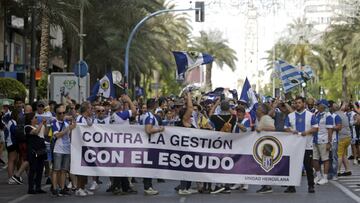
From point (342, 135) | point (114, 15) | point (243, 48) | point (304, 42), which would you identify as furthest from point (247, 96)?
point (243, 48)

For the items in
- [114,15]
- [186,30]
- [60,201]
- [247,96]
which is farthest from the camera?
[186,30]

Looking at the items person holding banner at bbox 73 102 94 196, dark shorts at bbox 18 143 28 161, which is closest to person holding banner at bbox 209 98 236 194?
person holding banner at bbox 73 102 94 196

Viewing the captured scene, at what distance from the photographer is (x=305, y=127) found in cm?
1614

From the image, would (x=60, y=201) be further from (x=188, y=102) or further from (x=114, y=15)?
(x=114, y=15)

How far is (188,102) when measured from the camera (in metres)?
15.6

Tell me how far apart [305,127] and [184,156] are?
2.34 metres

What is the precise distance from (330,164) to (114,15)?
25.3m

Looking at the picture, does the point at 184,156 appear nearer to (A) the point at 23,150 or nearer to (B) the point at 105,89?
(A) the point at 23,150

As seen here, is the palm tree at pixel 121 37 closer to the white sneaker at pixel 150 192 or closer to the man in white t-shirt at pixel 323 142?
the man in white t-shirt at pixel 323 142

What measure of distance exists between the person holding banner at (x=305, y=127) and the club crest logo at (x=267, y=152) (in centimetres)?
47

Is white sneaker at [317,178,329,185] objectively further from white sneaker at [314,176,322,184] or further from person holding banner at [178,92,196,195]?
person holding banner at [178,92,196,195]

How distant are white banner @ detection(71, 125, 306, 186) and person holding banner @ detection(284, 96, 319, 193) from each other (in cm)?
30

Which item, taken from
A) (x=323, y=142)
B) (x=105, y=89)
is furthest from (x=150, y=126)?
(x=105, y=89)

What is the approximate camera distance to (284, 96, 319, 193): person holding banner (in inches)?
624
